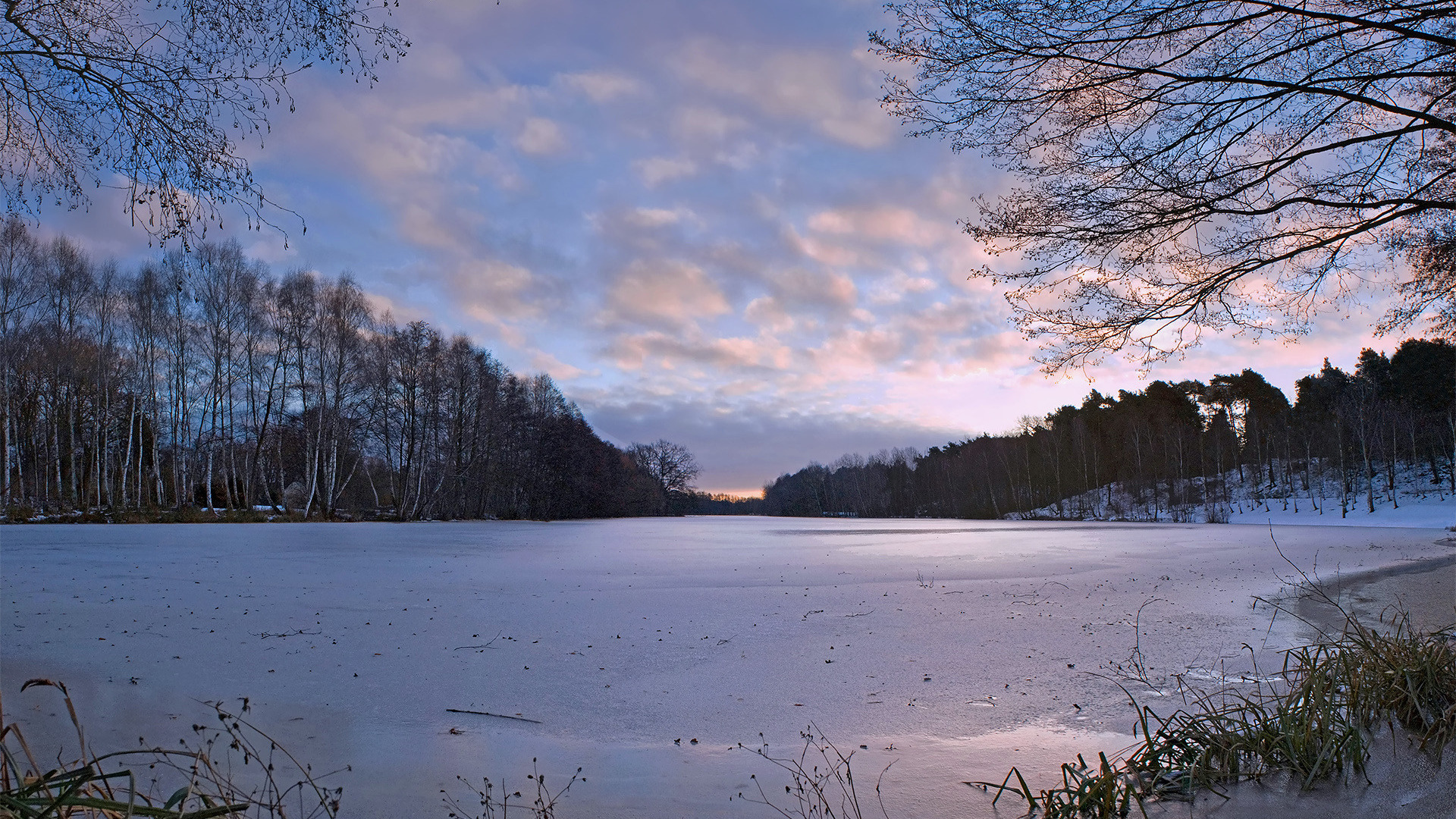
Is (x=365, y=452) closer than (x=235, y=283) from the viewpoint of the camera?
No

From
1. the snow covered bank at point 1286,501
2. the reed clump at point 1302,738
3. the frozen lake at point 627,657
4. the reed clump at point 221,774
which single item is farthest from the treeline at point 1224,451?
the reed clump at point 221,774

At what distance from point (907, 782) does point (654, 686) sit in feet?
6.70

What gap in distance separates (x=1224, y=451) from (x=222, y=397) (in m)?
53.7

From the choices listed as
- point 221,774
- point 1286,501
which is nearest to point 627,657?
point 221,774

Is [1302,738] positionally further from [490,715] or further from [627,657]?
[627,657]

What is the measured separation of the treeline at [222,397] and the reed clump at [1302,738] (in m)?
20.9

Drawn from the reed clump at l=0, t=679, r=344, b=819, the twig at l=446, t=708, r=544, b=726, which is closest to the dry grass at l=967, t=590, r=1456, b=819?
the reed clump at l=0, t=679, r=344, b=819

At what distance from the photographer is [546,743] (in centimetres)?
370

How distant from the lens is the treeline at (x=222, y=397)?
2103 cm

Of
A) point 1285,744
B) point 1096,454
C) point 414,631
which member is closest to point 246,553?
point 414,631

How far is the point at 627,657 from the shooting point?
5383mm

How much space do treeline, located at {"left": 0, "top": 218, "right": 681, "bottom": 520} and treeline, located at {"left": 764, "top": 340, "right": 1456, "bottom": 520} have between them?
126 feet

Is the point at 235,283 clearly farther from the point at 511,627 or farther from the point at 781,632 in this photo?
the point at 781,632

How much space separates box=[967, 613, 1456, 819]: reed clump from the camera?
7.09ft
